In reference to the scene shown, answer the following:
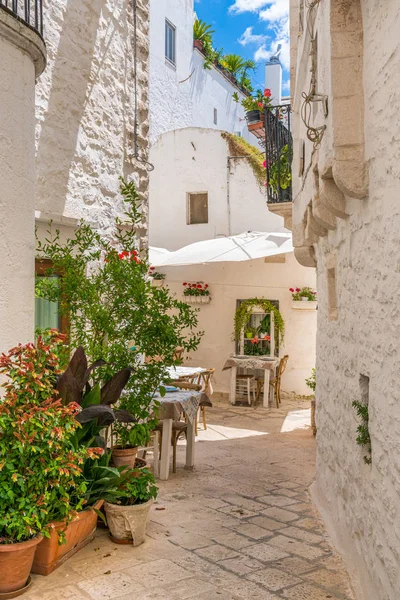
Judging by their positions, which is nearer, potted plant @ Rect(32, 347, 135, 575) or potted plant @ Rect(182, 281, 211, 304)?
potted plant @ Rect(32, 347, 135, 575)

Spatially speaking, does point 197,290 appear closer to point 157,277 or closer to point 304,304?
point 157,277

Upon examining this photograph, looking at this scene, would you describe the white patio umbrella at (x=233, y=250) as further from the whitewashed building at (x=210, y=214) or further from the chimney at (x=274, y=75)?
the chimney at (x=274, y=75)

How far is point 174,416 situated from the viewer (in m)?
6.49

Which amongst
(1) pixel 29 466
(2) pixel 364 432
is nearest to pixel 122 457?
Answer: (1) pixel 29 466

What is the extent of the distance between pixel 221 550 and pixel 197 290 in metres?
8.85

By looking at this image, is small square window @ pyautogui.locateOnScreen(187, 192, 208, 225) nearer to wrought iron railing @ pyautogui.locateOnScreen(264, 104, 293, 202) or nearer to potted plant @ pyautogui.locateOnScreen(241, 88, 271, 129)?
potted plant @ pyautogui.locateOnScreen(241, 88, 271, 129)

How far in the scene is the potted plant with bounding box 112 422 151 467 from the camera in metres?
5.22

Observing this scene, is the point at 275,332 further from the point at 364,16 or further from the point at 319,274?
the point at 364,16

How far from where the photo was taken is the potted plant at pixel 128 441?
522 cm

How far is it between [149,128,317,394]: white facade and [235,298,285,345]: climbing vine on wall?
0.51 feet

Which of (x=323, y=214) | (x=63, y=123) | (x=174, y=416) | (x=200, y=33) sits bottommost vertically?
(x=174, y=416)

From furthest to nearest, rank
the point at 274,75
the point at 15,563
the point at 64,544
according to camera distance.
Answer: the point at 274,75 → the point at 64,544 → the point at 15,563

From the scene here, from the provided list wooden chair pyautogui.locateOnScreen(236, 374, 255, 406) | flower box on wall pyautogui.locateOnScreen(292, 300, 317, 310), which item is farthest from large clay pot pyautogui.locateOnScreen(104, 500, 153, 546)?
flower box on wall pyautogui.locateOnScreen(292, 300, 317, 310)

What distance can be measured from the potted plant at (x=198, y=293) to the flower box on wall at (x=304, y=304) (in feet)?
6.79
